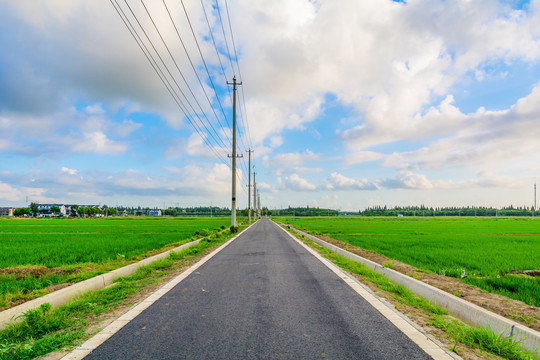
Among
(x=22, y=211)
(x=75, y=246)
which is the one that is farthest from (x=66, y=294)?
(x=22, y=211)

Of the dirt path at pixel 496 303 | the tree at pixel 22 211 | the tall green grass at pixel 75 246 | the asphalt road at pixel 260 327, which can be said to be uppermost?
the asphalt road at pixel 260 327

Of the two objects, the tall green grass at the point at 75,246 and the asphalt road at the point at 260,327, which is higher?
the asphalt road at the point at 260,327

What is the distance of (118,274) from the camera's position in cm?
752

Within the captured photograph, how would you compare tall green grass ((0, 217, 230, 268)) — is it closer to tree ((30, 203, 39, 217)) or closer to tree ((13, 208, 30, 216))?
Result: tree ((13, 208, 30, 216))

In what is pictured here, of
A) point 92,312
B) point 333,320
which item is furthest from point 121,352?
point 333,320

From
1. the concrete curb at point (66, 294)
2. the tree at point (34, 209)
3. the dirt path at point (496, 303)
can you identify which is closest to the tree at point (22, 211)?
the tree at point (34, 209)

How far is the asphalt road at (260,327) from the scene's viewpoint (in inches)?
125

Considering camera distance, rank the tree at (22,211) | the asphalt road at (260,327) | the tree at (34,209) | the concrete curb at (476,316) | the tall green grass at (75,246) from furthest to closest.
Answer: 1. the tree at (34,209)
2. the tree at (22,211)
3. the tall green grass at (75,246)
4. the concrete curb at (476,316)
5. the asphalt road at (260,327)

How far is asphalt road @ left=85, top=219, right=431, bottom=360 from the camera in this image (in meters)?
3.17

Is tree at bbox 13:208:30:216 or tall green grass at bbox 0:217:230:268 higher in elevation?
tall green grass at bbox 0:217:230:268

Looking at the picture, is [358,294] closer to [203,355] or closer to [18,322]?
[203,355]

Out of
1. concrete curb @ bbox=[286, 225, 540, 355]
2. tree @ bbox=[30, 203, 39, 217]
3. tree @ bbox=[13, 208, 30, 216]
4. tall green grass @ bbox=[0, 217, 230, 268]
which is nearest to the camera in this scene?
concrete curb @ bbox=[286, 225, 540, 355]

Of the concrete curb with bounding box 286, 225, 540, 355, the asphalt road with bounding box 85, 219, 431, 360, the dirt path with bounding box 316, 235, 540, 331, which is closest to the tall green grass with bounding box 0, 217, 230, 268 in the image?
the asphalt road with bounding box 85, 219, 431, 360

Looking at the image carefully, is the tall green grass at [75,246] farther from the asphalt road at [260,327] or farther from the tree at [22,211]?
the tree at [22,211]
